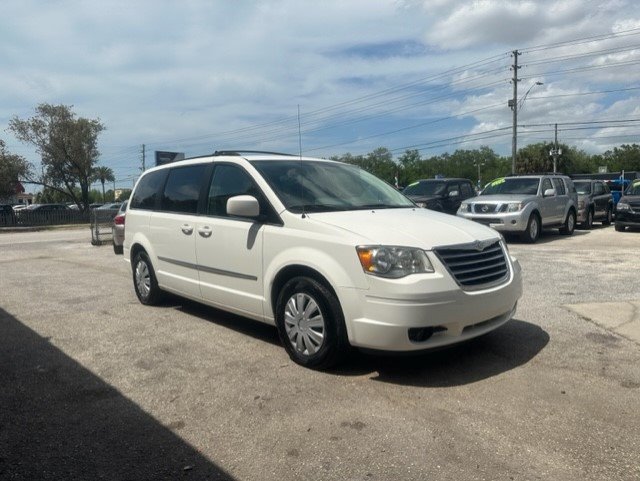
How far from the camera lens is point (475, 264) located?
4434 mm

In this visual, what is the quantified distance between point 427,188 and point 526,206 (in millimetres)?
4335

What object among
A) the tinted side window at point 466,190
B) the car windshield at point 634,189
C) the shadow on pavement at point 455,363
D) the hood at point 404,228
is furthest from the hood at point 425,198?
the hood at point 404,228

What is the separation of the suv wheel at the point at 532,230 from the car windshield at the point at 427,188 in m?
3.58

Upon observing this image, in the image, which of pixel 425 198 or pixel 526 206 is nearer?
pixel 526 206

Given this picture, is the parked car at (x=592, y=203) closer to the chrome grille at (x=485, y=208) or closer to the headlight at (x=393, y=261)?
the chrome grille at (x=485, y=208)

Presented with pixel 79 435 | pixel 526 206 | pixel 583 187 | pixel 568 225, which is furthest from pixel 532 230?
pixel 79 435

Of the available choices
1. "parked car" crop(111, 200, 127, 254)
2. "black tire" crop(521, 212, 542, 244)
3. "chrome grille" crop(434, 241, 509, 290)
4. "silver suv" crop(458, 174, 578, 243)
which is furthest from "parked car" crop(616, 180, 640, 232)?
"parked car" crop(111, 200, 127, 254)

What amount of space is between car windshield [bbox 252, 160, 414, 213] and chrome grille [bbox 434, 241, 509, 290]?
1.10m

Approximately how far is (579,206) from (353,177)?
14823mm

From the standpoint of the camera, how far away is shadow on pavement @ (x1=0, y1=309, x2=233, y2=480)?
3.08 metres

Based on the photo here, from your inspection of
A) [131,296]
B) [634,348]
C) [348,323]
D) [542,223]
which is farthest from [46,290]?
[542,223]

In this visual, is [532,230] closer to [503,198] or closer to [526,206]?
[526,206]

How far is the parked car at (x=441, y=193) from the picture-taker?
55.3 ft

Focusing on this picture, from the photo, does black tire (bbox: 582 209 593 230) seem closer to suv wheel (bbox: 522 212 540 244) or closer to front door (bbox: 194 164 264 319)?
suv wheel (bbox: 522 212 540 244)
